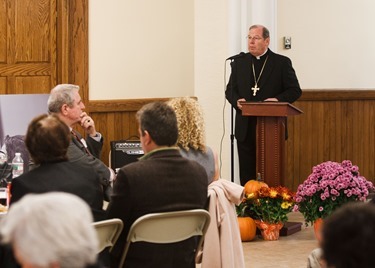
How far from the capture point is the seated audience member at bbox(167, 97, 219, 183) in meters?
5.43

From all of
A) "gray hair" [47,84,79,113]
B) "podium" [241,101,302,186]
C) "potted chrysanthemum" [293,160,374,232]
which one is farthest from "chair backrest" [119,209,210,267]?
"podium" [241,101,302,186]

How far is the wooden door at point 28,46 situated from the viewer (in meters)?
9.26

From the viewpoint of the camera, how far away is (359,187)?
7.29m

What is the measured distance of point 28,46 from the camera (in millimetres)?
9352

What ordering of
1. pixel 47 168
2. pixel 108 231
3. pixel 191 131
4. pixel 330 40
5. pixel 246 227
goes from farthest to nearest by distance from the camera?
pixel 330 40, pixel 246 227, pixel 191 131, pixel 108 231, pixel 47 168

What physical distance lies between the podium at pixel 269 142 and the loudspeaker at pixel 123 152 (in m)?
1.45

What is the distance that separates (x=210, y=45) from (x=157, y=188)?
5.51m

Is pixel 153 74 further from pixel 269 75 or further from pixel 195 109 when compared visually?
pixel 195 109

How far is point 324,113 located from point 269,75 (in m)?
1.75

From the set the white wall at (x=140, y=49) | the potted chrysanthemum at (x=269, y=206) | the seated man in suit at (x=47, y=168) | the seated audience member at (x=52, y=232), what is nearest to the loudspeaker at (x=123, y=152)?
the white wall at (x=140, y=49)

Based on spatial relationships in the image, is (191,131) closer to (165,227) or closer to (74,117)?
(74,117)

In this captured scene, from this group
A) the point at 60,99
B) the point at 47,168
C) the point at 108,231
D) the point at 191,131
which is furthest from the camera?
the point at 60,99

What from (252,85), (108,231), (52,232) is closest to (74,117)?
(108,231)

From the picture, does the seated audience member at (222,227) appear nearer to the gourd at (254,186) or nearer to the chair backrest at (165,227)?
the chair backrest at (165,227)
